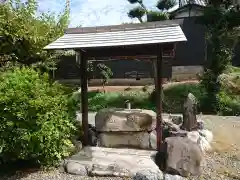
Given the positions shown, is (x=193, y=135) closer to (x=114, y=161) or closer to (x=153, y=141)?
(x=153, y=141)

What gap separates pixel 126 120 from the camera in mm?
6645

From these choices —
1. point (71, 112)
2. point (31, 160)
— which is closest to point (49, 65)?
point (71, 112)

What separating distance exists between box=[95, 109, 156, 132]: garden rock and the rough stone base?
18.0 inches

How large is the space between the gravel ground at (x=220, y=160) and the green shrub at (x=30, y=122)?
12.1 inches

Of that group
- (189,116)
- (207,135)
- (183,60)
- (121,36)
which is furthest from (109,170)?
(183,60)

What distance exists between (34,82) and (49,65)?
3.05 meters

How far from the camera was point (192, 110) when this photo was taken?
24.8 feet

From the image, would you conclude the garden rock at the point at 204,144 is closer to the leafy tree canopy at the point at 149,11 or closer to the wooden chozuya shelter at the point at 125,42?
the wooden chozuya shelter at the point at 125,42

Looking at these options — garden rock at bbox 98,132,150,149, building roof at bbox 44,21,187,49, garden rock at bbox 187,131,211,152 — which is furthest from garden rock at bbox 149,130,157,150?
building roof at bbox 44,21,187,49

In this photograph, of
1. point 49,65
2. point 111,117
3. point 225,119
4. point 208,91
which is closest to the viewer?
point 111,117

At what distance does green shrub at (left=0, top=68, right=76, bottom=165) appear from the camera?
5.25 metres

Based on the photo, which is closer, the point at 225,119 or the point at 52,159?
the point at 52,159

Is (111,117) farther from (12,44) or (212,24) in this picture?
(212,24)

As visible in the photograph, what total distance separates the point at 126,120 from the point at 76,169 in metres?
1.57
